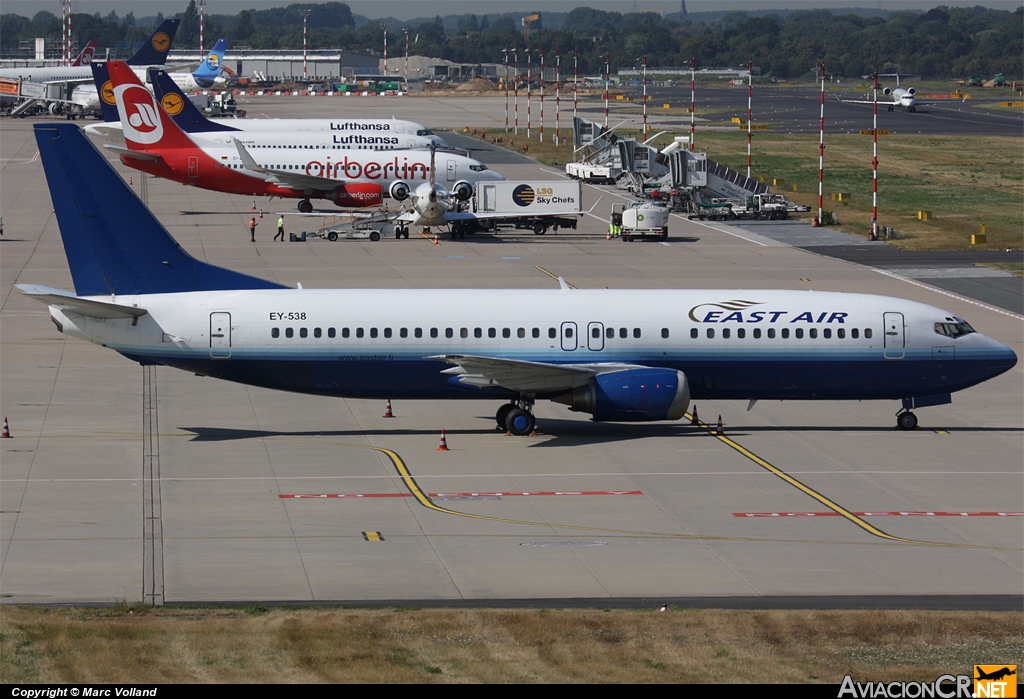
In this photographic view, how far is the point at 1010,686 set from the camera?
63.9ft

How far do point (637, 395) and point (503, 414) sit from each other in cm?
420

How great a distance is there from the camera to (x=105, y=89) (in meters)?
109

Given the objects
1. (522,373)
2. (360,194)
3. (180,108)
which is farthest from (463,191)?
(522,373)

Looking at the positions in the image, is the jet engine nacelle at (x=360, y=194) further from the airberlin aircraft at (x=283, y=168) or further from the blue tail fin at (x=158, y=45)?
the blue tail fin at (x=158, y=45)

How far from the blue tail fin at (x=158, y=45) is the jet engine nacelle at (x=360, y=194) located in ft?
295

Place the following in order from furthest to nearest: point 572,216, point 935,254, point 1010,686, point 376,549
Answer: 1. point 572,216
2. point 935,254
3. point 376,549
4. point 1010,686

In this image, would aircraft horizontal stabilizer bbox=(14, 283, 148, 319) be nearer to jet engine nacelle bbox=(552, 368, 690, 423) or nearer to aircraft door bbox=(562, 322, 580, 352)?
aircraft door bbox=(562, 322, 580, 352)

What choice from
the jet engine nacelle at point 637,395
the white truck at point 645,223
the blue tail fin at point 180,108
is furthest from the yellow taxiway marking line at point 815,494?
the blue tail fin at point 180,108

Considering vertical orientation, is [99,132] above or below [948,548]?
above

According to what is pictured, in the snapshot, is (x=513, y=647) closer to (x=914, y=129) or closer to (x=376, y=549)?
(x=376, y=549)

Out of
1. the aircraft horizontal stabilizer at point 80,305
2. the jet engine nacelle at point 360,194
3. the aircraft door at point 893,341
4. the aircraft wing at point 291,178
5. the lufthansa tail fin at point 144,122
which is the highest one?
the lufthansa tail fin at point 144,122

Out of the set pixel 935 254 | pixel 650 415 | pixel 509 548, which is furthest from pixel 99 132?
pixel 509 548

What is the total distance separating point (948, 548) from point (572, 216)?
66.3m

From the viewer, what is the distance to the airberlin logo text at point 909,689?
19.0 m
